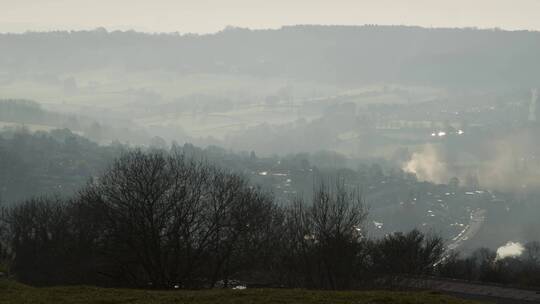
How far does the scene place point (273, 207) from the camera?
6756 cm

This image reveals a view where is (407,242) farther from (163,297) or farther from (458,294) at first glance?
(163,297)

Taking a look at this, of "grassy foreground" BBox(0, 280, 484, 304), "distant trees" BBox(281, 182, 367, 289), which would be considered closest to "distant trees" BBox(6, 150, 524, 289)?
"distant trees" BBox(281, 182, 367, 289)

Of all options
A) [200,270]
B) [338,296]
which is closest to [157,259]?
[200,270]

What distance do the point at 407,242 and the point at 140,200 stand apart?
101 feet

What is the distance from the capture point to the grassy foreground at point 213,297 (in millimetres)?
29000

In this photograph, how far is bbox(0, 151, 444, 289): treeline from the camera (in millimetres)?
48875

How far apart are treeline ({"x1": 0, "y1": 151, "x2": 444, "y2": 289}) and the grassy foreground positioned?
1565 centimetres

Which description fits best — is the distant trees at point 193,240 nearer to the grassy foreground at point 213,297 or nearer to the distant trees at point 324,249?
the distant trees at point 324,249

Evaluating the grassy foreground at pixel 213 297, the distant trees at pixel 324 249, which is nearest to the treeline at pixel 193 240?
the distant trees at pixel 324 249

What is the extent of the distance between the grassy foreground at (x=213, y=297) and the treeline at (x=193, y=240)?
616 inches

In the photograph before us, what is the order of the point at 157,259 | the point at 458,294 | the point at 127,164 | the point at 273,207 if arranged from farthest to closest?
the point at 273,207, the point at 127,164, the point at 458,294, the point at 157,259

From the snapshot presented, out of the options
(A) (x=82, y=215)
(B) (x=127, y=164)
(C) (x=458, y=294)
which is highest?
(B) (x=127, y=164)

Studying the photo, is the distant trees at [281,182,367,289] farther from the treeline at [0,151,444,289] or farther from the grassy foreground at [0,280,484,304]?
the grassy foreground at [0,280,484,304]

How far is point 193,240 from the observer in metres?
51.5
